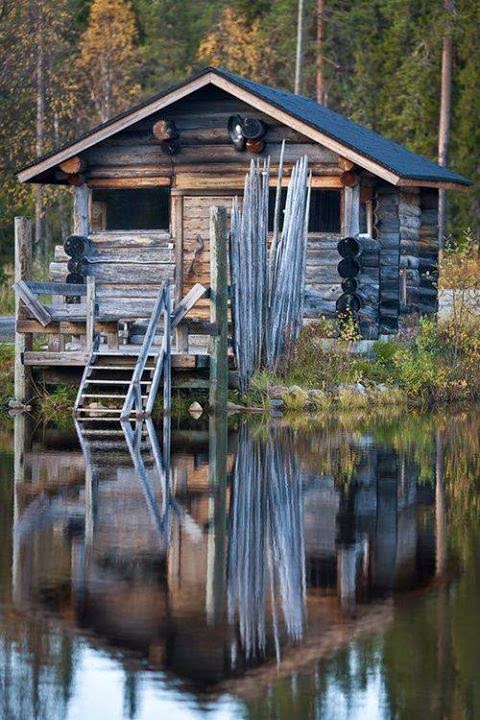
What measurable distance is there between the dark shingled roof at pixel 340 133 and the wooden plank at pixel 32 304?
550 centimetres

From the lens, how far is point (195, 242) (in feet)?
97.1

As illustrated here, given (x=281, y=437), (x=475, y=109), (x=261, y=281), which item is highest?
(x=475, y=109)

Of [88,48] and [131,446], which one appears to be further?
[88,48]

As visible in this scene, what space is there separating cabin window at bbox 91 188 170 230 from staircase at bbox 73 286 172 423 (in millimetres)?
5637

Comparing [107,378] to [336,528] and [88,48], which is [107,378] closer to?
[336,528]

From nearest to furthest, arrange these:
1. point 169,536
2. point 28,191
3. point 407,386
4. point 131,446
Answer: point 169,536 → point 131,446 → point 407,386 → point 28,191

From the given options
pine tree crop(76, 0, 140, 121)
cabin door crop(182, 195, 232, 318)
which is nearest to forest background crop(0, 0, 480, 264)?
pine tree crop(76, 0, 140, 121)

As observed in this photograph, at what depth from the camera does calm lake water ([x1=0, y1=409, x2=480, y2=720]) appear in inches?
347

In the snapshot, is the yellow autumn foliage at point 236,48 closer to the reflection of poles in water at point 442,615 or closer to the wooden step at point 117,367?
the wooden step at point 117,367

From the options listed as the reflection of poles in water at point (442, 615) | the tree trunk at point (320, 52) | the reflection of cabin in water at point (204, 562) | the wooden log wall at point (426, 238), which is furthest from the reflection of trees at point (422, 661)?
the tree trunk at point (320, 52)

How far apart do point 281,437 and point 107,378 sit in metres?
4.35

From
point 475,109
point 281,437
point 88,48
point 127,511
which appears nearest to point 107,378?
point 281,437

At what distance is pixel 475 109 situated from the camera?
167 ft

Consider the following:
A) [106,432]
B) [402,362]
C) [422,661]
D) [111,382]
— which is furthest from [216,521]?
[402,362]
